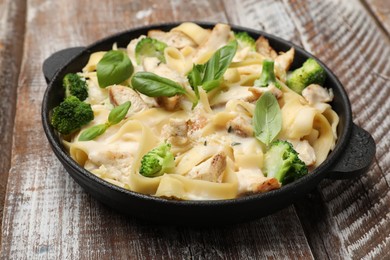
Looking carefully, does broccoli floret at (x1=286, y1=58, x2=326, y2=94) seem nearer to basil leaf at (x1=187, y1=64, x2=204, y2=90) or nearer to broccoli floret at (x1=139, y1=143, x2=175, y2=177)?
basil leaf at (x1=187, y1=64, x2=204, y2=90)

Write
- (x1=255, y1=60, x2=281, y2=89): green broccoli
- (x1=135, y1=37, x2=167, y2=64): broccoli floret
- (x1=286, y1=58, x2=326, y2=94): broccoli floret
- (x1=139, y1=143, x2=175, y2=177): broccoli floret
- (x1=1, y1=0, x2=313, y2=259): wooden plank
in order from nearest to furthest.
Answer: (x1=139, y1=143, x2=175, y2=177): broccoli floret
(x1=1, y1=0, x2=313, y2=259): wooden plank
(x1=255, y1=60, x2=281, y2=89): green broccoli
(x1=286, y1=58, x2=326, y2=94): broccoli floret
(x1=135, y1=37, x2=167, y2=64): broccoli floret

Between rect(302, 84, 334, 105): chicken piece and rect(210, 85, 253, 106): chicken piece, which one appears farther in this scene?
rect(302, 84, 334, 105): chicken piece

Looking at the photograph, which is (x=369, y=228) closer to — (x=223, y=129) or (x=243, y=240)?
(x=243, y=240)

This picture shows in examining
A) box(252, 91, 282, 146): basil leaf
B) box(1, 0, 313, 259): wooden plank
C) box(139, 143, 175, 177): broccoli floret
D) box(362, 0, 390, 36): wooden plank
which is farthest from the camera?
box(362, 0, 390, 36): wooden plank

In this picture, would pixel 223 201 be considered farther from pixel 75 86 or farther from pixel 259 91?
pixel 75 86

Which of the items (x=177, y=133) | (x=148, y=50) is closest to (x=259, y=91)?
(x=177, y=133)

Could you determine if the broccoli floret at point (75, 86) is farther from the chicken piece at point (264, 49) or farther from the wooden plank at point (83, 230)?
the chicken piece at point (264, 49)

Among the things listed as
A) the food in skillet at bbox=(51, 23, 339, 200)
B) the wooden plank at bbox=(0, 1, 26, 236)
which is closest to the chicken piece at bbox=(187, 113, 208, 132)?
the food in skillet at bbox=(51, 23, 339, 200)

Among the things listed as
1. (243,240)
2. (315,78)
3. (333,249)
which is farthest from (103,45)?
(333,249)
